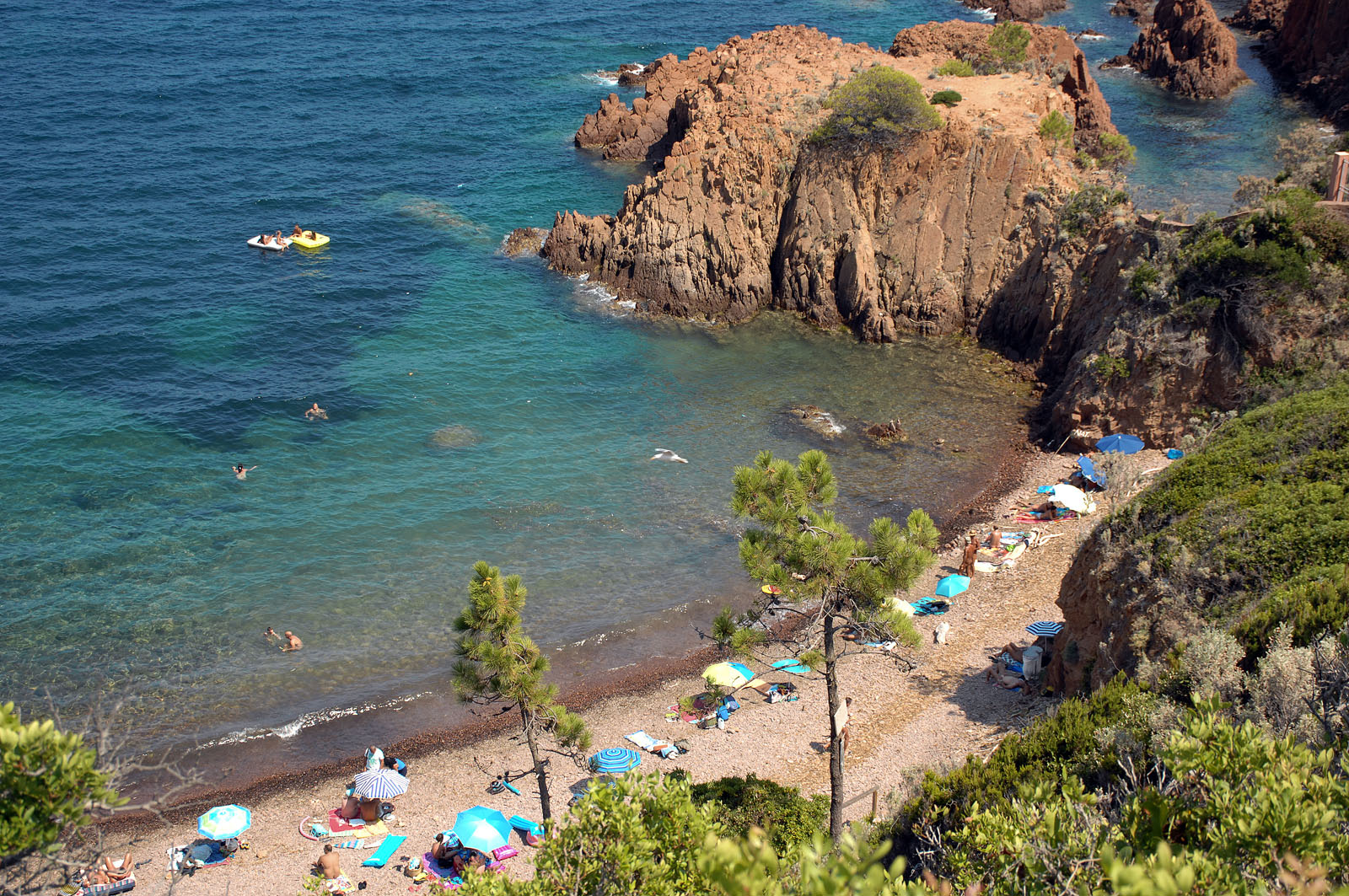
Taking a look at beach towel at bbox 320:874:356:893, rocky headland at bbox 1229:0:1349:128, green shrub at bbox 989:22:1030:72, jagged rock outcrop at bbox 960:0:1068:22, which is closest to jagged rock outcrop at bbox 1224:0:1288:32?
rocky headland at bbox 1229:0:1349:128

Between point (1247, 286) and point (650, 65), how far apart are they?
4764 centimetres

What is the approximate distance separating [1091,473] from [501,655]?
837 inches

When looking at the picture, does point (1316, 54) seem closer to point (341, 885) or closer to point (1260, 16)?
point (1260, 16)

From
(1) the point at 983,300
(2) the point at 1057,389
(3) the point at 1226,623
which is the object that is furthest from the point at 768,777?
(1) the point at 983,300

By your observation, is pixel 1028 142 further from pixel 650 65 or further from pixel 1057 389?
pixel 650 65

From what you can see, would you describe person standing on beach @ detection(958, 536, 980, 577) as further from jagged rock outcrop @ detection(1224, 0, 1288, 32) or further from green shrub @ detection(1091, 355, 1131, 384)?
jagged rock outcrop @ detection(1224, 0, 1288, 32)

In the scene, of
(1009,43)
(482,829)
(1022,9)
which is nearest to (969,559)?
(482,829)

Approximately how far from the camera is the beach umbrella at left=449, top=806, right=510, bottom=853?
18.7 m

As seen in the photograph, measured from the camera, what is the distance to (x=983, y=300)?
39219 mm

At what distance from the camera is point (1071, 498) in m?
28.8

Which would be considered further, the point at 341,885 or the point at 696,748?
the point at 696,748

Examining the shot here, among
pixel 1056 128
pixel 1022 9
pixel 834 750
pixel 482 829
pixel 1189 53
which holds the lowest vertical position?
pixel 482 829

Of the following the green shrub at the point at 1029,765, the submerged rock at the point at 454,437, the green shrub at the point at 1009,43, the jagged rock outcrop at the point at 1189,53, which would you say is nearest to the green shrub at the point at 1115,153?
the green shrub at the point at 1009,43

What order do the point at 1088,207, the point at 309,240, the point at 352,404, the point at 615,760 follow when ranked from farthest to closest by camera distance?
the point at 309,240 → the point at 352,404 → the point at 1088,207 → the point at 615,760
